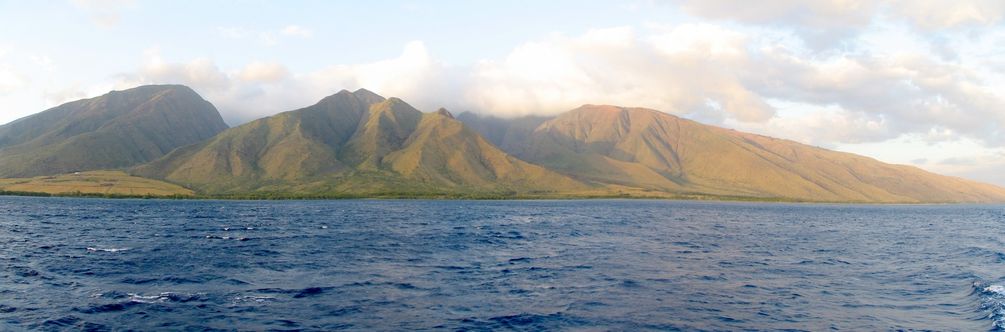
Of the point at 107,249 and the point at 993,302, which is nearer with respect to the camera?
the point at 993,302

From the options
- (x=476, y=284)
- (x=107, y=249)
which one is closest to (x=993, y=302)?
(x=476, y=284)

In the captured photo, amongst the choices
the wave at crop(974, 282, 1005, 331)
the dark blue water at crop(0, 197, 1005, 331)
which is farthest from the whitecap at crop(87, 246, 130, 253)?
the wave at crop(974, 282, 1005, 331)

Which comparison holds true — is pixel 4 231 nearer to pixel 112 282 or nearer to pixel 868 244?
pixel 112 282

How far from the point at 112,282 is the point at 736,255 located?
7648cm

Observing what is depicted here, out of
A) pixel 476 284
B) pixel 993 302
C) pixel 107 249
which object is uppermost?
pixel 107 249

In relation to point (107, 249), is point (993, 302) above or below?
below

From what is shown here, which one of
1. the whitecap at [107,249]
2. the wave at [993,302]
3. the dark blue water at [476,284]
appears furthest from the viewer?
the whitecap at [107,249]

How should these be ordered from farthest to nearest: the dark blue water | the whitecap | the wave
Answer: the whitecap
the wave
the dark blue water

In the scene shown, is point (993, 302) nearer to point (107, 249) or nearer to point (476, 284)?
point (476, 284)

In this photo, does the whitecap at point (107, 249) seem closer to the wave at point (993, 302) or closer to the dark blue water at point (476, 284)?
the dark blue water at point (476, 284)

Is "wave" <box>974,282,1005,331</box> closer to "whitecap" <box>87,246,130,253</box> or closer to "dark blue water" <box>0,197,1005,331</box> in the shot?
"dark blue water" <box>0,197,1005,331</box>

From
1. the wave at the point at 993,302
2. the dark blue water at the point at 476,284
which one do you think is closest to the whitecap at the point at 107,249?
the dark blue water at the point at 476,284

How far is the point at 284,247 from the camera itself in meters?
90.6

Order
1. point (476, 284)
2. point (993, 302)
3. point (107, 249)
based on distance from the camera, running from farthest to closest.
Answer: point (107, 249) < point (476, 284) < point (993, 302)
